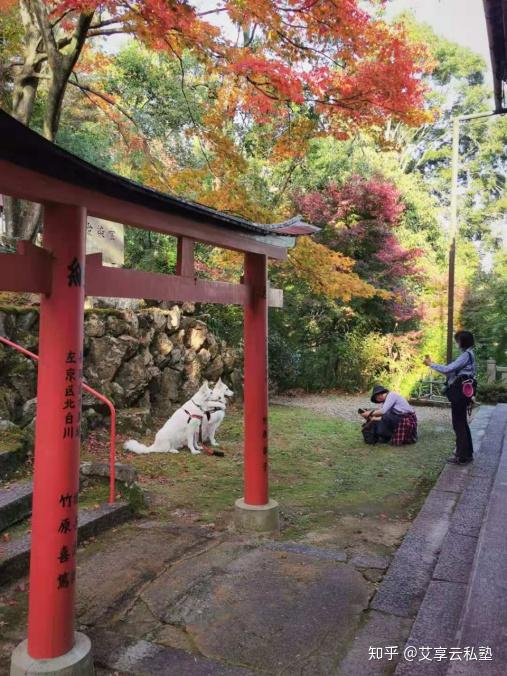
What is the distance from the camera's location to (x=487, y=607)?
10.8ft

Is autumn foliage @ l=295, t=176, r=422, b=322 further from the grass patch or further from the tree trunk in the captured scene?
the tree trunk

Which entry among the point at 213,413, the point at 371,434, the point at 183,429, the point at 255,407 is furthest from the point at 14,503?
the point at 371,434

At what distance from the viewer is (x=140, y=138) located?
9.44 metres

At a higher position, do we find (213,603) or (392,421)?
(392,421)

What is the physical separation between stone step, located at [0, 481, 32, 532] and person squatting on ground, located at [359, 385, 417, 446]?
5.74 m

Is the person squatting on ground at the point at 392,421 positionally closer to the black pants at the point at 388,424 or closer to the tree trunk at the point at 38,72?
the black pants at the point at 388,424

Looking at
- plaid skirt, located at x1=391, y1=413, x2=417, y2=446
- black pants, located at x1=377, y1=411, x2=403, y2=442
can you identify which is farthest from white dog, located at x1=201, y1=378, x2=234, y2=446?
plaid skirt, located at x1=391, y1=413, x2=417, y2=446

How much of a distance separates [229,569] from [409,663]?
5.58 feet

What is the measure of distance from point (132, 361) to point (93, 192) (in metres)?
7.15

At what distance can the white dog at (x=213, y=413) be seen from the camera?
8578mm

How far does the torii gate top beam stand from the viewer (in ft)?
7.53

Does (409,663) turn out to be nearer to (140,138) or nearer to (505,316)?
(140,138)

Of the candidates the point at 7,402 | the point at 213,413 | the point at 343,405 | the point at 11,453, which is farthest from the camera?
the point at 343,405

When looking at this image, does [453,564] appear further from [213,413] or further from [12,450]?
[213,413]
